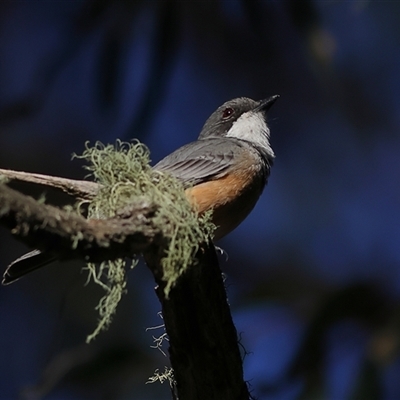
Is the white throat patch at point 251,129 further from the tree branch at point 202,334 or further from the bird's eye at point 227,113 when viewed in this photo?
the tree branch at point 202,334

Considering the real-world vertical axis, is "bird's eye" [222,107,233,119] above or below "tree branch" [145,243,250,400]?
above

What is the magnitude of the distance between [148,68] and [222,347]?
240 cm

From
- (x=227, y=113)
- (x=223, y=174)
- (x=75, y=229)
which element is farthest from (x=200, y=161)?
(x=75, y=229)

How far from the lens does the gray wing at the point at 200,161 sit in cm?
246

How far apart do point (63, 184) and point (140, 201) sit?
609 mm

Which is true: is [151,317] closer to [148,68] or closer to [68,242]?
[148,68]

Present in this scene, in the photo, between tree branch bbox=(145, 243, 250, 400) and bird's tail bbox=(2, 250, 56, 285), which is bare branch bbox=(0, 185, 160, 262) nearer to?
tree branch bbox=(145, 243, 250, 400)

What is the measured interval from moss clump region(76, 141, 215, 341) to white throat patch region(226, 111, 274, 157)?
3.33ft

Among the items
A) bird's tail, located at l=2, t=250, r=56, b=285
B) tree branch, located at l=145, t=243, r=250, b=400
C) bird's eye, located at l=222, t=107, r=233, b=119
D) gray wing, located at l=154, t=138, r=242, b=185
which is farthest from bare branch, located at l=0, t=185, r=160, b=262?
bird's eye, located at l=222, t=107, r=233, b=119

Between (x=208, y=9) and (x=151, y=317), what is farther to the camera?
(x=208, y=9)

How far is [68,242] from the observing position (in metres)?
1.40

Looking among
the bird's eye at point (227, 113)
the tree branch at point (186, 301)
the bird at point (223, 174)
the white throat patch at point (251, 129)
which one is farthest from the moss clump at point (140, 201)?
the bird's eye at point (227, 113)

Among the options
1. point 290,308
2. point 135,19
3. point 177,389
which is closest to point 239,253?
point 290,308

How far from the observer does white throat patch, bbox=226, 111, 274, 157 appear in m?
3.10
